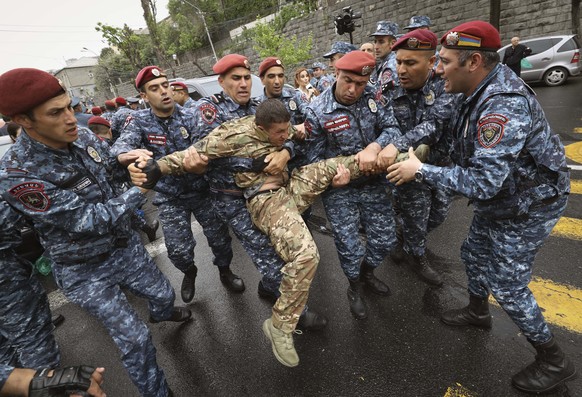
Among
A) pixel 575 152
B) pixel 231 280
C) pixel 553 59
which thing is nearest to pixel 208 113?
pixel 231 280

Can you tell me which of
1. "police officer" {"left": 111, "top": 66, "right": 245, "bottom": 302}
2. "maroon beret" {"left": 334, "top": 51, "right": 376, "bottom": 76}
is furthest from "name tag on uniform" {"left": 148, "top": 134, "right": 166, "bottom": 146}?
"maroon beret" {"left": 334, "top": 51, "right": 376, "bottom": 76}

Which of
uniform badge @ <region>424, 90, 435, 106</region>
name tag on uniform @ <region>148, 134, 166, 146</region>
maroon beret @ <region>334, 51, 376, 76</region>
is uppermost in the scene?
maroon beret @ <region>334, 51, 376, 76</region>

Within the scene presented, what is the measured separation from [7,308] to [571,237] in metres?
5.21

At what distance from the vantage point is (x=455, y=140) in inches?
89.2

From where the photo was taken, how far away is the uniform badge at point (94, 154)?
2250mm

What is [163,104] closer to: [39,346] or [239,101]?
[239,101]

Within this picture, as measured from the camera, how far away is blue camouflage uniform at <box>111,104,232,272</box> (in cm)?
320

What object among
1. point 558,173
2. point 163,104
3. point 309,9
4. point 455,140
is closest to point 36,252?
point 163,104

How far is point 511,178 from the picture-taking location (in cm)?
186

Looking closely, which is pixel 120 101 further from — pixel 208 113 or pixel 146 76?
pixel 208 113

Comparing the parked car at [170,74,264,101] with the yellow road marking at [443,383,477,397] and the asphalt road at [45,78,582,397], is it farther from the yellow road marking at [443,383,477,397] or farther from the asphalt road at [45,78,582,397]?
the yellow road marking at [443,383,477,397]

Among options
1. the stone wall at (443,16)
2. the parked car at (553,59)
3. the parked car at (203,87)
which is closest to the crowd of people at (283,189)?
the parked car at (203,87)

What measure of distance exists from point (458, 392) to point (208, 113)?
2.92 m

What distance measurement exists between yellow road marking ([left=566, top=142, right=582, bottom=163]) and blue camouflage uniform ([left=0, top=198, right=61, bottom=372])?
7068 mm
